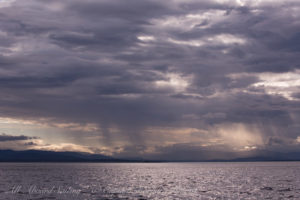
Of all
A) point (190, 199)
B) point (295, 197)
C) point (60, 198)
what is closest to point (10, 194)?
point (60, 198)

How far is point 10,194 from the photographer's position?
7525 centimetres

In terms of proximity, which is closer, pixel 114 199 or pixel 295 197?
pixel 114 199

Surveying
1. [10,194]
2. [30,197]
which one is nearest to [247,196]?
[30,197]

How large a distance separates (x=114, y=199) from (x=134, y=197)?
575cm

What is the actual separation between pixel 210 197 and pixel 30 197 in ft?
127

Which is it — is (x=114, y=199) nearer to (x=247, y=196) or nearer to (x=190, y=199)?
(x=190, y=199)

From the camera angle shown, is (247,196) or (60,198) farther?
(247,196)

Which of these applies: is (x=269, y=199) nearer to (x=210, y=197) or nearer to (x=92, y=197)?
(x=210, y=197)

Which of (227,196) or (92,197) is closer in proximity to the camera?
(92,197)

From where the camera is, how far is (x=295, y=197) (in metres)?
75.1

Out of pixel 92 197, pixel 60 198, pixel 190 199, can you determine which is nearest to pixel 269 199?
pixel 190 199

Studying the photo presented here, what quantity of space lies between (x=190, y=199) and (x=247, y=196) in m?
15.1

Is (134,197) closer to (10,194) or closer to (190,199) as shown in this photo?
(190,199)

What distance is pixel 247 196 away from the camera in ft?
252
